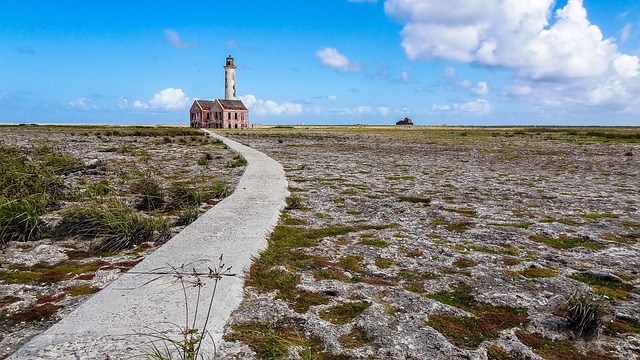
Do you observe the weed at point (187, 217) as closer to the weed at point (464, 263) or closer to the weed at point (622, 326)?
the weed at point (464, 263)

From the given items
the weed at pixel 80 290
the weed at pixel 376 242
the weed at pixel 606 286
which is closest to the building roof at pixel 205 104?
the weed at pixel 376 242

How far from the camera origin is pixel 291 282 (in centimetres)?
489

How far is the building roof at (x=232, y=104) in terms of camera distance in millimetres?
107438

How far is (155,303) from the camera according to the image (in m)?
3.92

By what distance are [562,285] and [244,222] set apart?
15.3 feet

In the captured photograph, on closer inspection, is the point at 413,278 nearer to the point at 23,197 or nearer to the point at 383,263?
the point at 383,263

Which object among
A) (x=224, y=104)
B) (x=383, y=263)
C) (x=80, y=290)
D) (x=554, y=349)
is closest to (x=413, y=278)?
(x=383, y=263)

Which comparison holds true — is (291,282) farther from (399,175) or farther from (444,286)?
(399,175)

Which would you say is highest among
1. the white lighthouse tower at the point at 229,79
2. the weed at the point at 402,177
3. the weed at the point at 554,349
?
the white lighthouse tower at the point at 229,79

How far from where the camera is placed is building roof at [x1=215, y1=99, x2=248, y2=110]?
107438mm

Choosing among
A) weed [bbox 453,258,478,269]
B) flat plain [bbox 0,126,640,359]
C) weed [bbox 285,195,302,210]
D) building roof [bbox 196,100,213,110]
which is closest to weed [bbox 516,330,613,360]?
flat plain [bbox 0,126,640,359]

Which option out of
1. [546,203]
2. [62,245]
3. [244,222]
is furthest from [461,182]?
[62,245]

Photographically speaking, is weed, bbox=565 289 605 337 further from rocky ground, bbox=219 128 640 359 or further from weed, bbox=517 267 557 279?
weed, bbox=517 267 557 279

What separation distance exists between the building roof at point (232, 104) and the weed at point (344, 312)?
10660 centimetres
